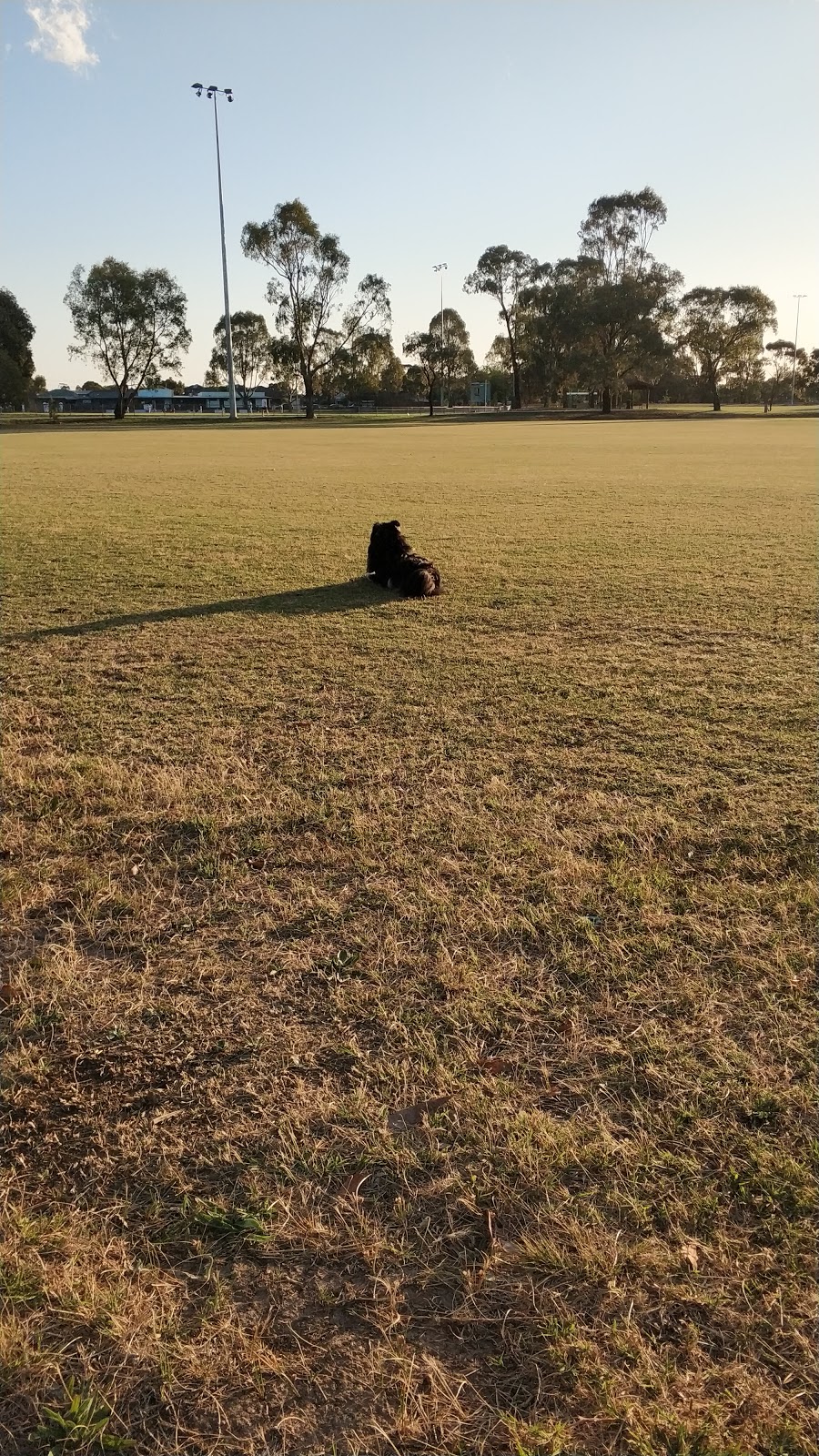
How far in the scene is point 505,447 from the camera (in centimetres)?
3344

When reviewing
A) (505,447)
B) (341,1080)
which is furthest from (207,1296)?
(505,447)

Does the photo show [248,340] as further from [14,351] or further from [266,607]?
[266,607]

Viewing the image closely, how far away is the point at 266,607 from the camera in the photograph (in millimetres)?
7742

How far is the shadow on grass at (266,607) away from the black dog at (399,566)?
167 millimetres

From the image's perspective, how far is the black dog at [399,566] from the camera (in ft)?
26.3

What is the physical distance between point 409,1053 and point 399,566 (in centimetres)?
625

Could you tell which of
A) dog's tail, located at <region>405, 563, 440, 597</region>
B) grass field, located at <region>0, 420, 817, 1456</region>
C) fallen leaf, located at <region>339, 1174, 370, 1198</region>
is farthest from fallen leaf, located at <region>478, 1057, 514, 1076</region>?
dog's tail, located at <region>405, 563, 440, 597</region>

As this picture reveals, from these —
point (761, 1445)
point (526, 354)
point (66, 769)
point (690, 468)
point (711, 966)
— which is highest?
point (526, 354)

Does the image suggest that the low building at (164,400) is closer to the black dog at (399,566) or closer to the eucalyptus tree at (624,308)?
the eucalyptus tree at (624,308)

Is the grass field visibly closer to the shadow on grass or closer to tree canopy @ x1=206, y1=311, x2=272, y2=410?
the shadow on grass

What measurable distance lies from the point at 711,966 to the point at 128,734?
3327 mm

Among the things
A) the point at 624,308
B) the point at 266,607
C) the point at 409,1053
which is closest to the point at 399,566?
the point at 266,607

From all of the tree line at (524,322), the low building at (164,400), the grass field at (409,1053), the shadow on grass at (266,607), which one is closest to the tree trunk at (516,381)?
the tree line at (524,322)

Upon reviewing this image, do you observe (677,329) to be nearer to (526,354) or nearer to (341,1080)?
(526,354)
